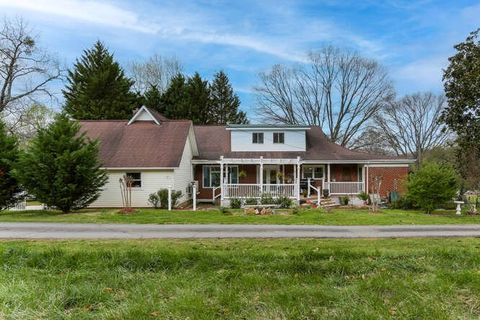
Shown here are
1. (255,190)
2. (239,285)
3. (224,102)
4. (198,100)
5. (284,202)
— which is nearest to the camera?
(239,285)

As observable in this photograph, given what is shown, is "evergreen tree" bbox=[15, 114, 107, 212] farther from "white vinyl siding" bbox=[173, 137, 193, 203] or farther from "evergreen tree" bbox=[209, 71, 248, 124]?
"evergreen tree" bbox=[209, 71, 248, 124]

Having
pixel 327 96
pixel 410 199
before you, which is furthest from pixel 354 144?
pixel 410 199

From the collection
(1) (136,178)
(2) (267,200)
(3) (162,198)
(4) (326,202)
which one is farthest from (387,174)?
(1) (136,178)

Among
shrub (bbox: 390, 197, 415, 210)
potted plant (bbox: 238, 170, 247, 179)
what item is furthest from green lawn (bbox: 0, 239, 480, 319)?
potted plant (bbox: 238, 170, 247, 179)

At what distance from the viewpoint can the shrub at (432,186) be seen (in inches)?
716

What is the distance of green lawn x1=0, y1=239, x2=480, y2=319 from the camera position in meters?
3.86

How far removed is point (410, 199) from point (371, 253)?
47.4ft

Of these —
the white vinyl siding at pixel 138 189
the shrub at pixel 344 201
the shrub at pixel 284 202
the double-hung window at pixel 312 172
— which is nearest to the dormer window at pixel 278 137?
the double-hung window at pixel 312 172

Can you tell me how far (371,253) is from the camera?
6723mm

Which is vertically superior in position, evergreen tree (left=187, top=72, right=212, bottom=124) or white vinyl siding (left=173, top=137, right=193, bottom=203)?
evergreen tree (left=187, top=72, right=212, bottom=124)

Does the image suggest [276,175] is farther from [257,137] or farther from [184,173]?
[184,173]

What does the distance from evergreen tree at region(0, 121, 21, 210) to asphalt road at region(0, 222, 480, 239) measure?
5635mm

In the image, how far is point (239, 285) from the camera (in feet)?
15.3

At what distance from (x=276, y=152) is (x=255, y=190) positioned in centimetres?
444
